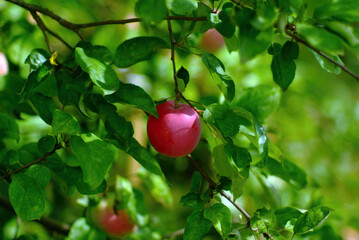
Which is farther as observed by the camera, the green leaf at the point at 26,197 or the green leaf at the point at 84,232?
the green leaf at the point at 84,232

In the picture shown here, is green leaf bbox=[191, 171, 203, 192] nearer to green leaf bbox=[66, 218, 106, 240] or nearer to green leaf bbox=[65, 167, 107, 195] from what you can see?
green leaf bbox=[65, 167, 107, 195]

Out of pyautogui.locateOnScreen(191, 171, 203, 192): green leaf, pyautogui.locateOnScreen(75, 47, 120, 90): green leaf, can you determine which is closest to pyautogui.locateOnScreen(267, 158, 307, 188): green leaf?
pyautogui.locateOnScreen(191, 171, 203, 192): green leaf

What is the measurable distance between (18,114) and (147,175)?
325 mm

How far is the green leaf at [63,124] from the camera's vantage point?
568 mm

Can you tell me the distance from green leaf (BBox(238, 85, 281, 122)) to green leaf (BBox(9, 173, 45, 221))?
1.21ft

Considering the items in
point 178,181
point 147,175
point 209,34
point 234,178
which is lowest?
point 178,181

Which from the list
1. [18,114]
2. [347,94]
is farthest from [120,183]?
[347,94]

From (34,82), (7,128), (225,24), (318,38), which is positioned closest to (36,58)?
(34,82)

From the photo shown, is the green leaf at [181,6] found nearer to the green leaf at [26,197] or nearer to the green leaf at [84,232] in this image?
the green leaf at [26,197]

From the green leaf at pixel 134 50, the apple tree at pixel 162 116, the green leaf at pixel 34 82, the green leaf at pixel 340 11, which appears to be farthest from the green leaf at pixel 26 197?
the green leaf at pixel 340 11

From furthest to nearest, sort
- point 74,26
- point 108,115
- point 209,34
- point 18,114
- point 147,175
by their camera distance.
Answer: point 209,34 < point 147,175 < point 18,114 < point 74,26 < point 108,115

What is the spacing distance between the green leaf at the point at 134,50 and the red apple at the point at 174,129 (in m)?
0.09

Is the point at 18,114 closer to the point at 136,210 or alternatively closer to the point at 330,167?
the point at 136,210

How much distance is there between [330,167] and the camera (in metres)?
1.76
